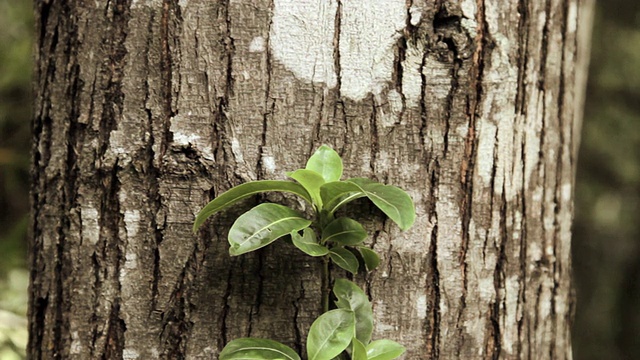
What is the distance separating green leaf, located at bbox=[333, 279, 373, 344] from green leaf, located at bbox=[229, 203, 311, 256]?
0.48 feet

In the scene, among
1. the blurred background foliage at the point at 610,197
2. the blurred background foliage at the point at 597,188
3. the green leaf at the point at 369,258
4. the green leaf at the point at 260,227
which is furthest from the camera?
the blurred background foliage at the point at 610,197

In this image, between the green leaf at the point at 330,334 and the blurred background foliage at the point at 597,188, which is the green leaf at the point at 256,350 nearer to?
the green leaf at the point at 330,334

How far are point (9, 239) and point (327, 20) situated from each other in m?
2.12

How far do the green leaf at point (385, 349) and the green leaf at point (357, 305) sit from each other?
0.02 m

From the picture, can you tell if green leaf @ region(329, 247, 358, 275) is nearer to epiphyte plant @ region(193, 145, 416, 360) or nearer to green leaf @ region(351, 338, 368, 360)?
epiphyte plant @ region(193, 145, 416, 360)

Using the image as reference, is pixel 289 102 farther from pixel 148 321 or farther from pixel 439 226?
pixel 148 321

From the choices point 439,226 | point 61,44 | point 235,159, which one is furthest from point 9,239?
point 439,226

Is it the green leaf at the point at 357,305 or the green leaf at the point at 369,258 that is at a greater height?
the green leaf at the point at 369,258

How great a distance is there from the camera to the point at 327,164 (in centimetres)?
109

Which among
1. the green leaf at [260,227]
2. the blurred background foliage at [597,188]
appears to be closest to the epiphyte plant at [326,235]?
the green leaf at [260,227]

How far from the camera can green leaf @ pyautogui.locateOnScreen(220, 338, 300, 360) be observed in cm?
106

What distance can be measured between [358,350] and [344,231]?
0.20 meters

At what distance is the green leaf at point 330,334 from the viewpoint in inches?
41.4

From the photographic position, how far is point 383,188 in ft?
3.48
